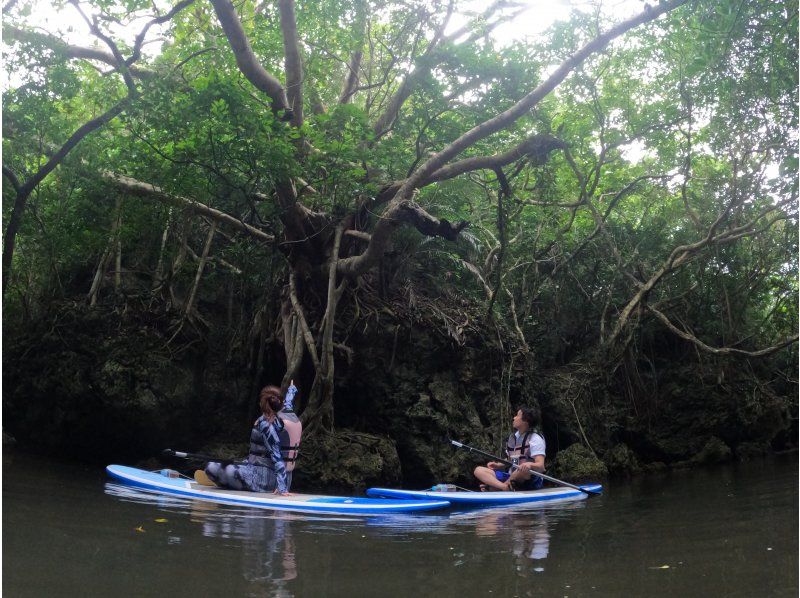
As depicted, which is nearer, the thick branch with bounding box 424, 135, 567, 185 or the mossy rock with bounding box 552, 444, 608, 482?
the thick branch with bounding box 424, 135, 567, 185

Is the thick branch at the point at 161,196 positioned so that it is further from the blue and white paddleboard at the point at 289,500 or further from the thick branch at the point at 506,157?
the blue and white paddleboard at the point at 289,500

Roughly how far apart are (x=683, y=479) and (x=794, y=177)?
434cm

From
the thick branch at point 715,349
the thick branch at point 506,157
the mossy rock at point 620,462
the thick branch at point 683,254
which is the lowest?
the mossy rock at point 620,462

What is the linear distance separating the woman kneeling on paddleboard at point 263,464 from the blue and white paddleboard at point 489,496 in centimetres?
98

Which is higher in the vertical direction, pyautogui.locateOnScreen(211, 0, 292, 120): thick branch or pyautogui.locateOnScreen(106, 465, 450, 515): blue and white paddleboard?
pyautogui.locateOnScreen(211, 0, 292, 120): thick branch

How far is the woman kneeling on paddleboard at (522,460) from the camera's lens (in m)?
7.48

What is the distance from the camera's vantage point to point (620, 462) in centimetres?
1124

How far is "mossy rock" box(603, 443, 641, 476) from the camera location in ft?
36.6

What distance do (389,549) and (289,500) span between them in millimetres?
2073

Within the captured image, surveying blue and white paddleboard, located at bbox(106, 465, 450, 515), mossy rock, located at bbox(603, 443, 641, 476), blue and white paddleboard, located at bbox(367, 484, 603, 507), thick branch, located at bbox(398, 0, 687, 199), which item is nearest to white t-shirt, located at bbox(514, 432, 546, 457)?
blue and white paddleboard, located at bbox(367, 484, 603, 507)

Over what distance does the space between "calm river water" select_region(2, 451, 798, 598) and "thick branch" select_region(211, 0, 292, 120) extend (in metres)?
4.31

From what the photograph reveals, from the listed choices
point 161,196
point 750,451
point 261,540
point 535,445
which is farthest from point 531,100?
point 750,451

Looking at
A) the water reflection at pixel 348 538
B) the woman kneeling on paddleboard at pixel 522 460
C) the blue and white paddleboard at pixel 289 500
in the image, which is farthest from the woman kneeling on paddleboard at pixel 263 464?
the woman kneeling on paddleboard at pixel 522 460

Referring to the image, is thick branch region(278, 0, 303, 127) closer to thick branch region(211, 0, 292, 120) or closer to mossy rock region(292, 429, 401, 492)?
thick branch region(211, 0, 292, 120)
